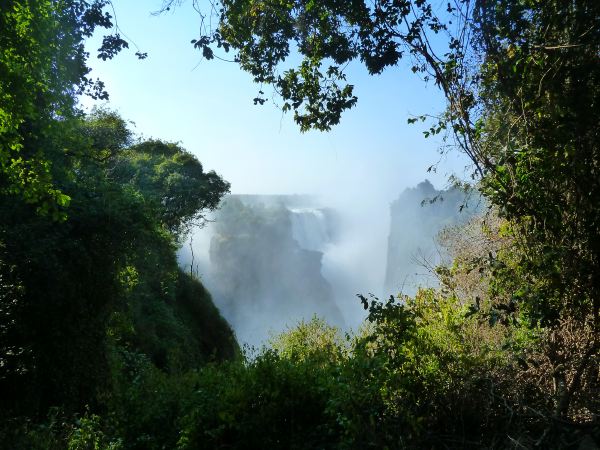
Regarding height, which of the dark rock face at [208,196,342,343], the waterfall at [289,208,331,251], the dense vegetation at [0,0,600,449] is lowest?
the dense vegetation at [0,0,600,449]

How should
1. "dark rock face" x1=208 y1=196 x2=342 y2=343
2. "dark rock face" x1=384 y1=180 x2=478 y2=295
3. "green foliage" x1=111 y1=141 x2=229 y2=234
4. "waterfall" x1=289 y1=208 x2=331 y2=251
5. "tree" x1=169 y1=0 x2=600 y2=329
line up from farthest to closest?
"dark rock face" x1=384 y1=180 x2=478 y2=295 → "waterfall" x1=289 y1=208 x2=331 y2=251 → "dark rock face" x1=208 y1=196 x2=342 y2=343 → "green foliage" x1=111 y1=141 x2=229 y2=234 → "tree" x1=169 y1=0 x2=600 y2=329

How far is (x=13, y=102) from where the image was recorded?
4.91m

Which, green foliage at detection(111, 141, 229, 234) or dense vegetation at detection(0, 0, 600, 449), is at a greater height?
green foliage at detection(111, 141, 229, 234)

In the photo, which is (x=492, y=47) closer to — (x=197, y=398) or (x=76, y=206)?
(x=197, y=398)

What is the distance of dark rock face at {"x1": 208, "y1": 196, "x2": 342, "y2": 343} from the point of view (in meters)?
82.4

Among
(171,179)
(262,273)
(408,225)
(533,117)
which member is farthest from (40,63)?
(408,225)

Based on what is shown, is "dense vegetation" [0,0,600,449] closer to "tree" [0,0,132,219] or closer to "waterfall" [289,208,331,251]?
"tree" [0,0,132,219]

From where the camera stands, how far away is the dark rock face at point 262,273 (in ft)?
A: 270

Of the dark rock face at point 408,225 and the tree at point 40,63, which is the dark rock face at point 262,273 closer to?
the dark rock face at point 408,225

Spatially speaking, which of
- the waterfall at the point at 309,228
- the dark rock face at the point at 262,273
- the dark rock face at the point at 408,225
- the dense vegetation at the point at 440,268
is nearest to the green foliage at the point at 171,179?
the dense vegetation at the point at 440,268

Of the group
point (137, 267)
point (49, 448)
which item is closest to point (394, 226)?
point (137, 267)

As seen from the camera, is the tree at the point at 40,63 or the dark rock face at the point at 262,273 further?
the dark rock face at the point at 262,273

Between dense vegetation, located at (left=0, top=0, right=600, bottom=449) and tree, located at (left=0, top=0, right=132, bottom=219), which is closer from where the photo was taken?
dense vegetation, located at (left=0, top=0, right=600, bottom=449)

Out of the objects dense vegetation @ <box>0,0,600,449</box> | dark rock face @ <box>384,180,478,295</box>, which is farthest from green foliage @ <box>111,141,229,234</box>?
dark rock face @ <box>384,180,478,295</box>
